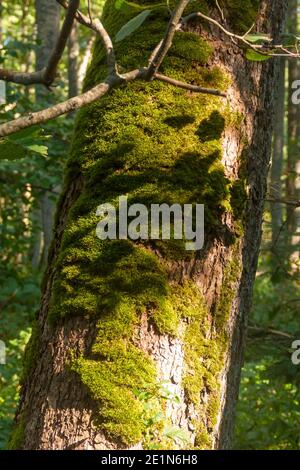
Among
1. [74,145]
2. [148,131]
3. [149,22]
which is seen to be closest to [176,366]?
[148,131]

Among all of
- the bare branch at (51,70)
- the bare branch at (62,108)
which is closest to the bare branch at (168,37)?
the bare branch at (62,108)

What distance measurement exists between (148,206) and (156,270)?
0.22 metres

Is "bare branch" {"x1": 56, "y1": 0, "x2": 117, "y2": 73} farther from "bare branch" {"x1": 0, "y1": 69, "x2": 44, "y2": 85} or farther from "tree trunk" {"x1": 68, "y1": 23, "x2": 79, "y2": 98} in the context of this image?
"tree trunk" {"x1": 68, "y1": 23, "x2": 79, "y2": 98}

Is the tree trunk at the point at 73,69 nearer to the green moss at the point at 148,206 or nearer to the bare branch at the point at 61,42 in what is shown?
the green moss at the point at 148,206

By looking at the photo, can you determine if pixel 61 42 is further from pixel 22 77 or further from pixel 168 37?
pixel 168 37

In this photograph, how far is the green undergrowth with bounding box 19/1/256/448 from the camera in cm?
198

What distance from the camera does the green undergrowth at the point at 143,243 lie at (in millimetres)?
1979

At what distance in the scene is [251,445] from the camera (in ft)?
21.2

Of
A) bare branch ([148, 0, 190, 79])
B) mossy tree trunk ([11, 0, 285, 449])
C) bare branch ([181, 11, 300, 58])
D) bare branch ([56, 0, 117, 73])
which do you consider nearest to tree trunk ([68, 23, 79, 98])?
mossy tree trunk ([11, 0, 285, 449])

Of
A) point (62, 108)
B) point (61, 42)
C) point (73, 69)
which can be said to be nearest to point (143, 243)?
point (62, 108)

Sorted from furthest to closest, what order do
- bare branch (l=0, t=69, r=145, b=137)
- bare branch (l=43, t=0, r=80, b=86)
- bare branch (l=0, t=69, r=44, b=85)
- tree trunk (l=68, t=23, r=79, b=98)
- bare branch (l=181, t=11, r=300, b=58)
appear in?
tree trunk (l=68, t=23, r=79, b=98)
bare branch (l=181, t=11, r=300, b=58)
bare branch (l=0, t=69, r=44, b=85)
bare branch (l=43, t=0, r=80, b=86)
bare branch (l=0, t=69, r=145, b=137)

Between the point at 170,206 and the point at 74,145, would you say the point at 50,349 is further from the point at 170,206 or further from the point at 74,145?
the point at 74,145

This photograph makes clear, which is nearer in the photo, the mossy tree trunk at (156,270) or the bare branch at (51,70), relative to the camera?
the bare branch at (51,70)
